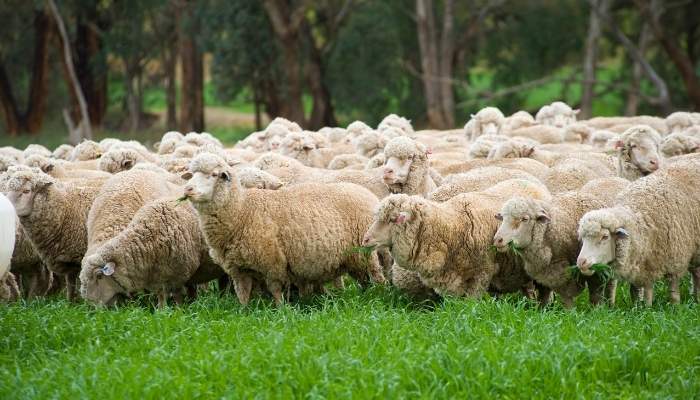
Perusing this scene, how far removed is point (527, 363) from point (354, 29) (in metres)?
22.2

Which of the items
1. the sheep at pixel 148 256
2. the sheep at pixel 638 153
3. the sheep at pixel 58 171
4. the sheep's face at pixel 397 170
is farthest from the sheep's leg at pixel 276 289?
the sheep at pixel 638 153

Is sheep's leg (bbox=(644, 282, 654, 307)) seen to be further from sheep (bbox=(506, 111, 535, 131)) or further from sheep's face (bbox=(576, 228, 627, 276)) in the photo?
sheep (bbox=(506, 111, 535, 131))

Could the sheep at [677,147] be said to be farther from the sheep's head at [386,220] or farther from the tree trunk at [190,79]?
the tree trunk at [190,79]

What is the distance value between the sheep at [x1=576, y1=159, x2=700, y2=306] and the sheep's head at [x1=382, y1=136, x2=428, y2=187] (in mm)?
2382

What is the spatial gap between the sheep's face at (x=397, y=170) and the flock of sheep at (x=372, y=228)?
0.02 metres

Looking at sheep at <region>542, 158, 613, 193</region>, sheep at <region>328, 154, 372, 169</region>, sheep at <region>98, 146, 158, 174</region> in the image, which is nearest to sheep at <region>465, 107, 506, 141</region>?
sheep at <region>328, 154, 372, 169</region>

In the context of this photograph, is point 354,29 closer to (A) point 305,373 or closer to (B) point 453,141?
(B) point 453,141

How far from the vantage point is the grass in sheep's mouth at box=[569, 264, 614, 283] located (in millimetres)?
7480

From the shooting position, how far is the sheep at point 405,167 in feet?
32.4

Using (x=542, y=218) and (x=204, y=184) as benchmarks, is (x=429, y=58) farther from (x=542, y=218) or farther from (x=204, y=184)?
(x=542, y=218)

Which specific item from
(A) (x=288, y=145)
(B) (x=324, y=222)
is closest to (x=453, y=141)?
(A) (x=288, y=145)

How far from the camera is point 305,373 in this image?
634cm

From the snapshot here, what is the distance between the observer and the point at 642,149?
9812mm

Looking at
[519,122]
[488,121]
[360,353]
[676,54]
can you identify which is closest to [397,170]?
[360,353]
